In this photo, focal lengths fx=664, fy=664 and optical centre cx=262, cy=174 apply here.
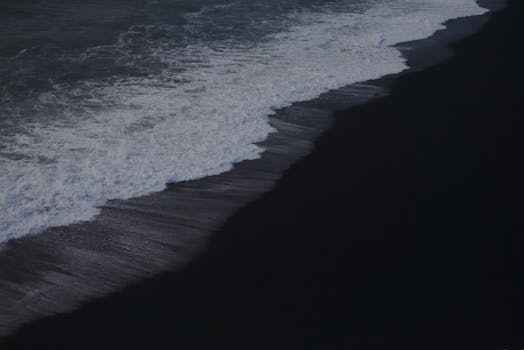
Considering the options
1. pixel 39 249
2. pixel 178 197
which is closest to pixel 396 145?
pixel 178 197

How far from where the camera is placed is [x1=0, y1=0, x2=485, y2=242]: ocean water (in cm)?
999

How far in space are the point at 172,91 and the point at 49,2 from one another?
1120 cm

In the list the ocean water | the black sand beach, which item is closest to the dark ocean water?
the ocean water

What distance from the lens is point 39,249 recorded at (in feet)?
26.6

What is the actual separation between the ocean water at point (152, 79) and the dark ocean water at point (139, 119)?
0.12 ft

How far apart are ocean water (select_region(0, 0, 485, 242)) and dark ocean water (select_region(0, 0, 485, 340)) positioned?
36mm

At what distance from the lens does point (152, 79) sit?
48.9ft

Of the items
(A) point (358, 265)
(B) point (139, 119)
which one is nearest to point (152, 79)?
(B) point (139, 119)

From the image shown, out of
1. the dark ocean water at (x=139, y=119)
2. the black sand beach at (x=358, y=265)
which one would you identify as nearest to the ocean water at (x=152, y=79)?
the dark ocean water at (x=139, y=119)

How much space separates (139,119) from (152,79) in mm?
2807

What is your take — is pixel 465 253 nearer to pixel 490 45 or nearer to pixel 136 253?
pixel 136 253

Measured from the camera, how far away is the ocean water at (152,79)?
393 inches

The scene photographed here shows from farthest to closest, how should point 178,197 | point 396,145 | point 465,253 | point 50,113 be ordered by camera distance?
point 50,113 < point 396,145 < point 178,197 < point 465,253

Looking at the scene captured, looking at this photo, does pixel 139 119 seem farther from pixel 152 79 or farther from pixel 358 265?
pixel 358 265
